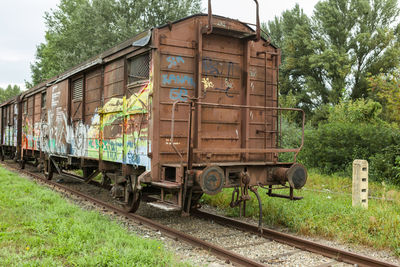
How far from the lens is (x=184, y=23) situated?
6.18 m

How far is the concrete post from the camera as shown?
7.46 meters

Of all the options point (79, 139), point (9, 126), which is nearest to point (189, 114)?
point (79, 139)

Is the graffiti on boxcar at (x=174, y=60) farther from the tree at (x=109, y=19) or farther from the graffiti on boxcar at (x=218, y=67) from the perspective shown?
the tree at (x=109, y=19)

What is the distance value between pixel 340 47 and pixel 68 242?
90.7ft

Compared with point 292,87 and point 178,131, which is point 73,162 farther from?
point 292,87

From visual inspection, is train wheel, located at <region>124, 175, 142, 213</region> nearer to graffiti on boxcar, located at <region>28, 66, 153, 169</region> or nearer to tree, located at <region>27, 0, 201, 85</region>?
graffiti on boxcar, located at <region>28, 66, 153, 169</region>

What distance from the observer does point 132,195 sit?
288 inches

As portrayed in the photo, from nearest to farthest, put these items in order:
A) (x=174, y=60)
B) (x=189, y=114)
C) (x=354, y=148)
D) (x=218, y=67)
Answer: (x=189, y=114)
(x=174, y=60)
(x=218, y=67)
(x=354, y=148)

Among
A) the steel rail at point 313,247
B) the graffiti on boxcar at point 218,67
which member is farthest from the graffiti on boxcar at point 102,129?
the steel rail at point 313,247

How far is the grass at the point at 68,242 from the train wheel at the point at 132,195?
27.0 inches

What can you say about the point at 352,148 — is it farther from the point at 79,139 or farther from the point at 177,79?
the point at 79,139

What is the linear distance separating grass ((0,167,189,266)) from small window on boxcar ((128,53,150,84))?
107 inches

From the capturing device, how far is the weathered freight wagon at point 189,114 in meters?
5.83

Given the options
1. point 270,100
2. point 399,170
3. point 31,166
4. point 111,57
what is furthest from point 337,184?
point 31,166
